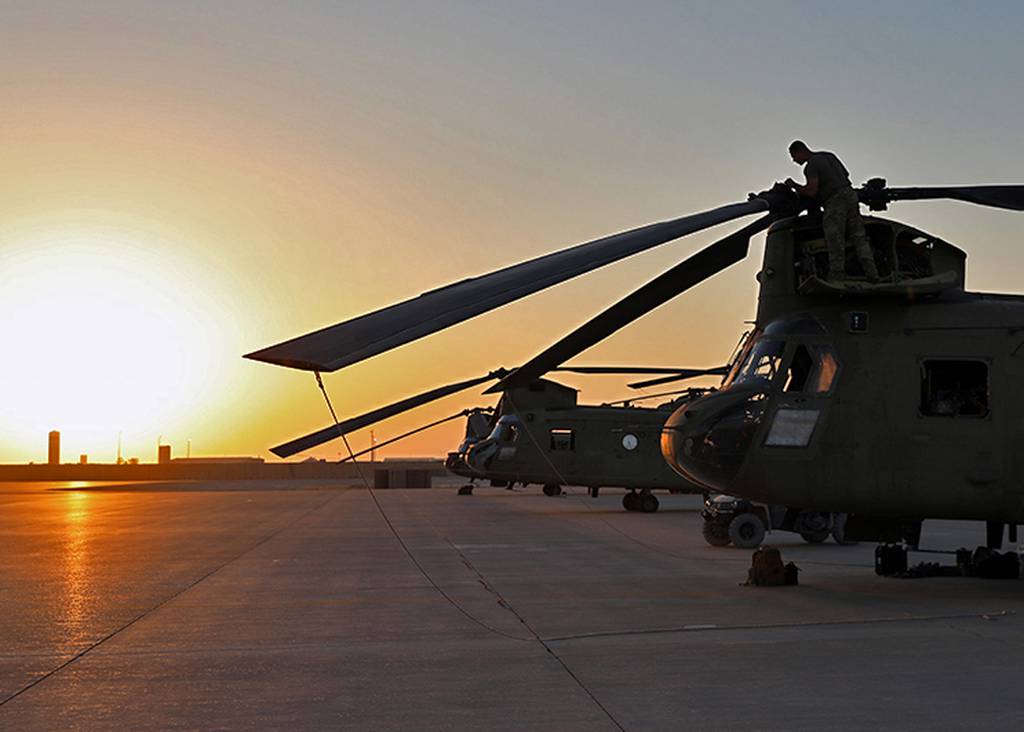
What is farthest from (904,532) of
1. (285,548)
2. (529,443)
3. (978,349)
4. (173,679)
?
(529,443)

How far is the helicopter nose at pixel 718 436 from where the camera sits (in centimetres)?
1351

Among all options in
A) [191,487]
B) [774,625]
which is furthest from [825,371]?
[191,487]

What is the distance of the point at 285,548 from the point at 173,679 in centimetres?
1325

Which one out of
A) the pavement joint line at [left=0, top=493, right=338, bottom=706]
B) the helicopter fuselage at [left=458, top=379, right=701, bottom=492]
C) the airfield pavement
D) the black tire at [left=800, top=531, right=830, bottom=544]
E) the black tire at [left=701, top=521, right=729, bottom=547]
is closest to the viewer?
the airfield pavement

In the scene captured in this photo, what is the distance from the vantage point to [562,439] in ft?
114

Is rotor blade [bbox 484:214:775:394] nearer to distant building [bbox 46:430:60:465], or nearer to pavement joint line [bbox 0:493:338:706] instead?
pavement joint line [bbox 0:493:338:706]

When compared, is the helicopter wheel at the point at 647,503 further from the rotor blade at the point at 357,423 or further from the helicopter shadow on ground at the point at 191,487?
the helicopter shadow on ground at the point at 191,487

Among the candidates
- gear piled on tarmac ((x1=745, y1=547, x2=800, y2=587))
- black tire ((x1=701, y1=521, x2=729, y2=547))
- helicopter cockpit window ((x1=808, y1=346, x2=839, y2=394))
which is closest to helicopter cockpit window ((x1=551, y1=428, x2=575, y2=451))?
black tire ((x1=701, y1=521, x2=729, y2=547))

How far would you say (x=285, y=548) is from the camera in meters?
22.0

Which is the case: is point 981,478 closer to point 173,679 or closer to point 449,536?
point 173,679

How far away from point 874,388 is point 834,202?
6.85 ft

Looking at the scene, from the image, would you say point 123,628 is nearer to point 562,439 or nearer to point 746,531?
point 746,531

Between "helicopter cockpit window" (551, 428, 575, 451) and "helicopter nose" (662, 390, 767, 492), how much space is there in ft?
68.1

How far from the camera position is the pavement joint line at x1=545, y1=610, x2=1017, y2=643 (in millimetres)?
10609
